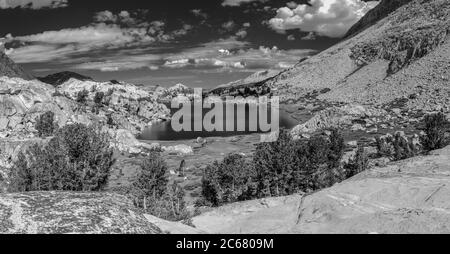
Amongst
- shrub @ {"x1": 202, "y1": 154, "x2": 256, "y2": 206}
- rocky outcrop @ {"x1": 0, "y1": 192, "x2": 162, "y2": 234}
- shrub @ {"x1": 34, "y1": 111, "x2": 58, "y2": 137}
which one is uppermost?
rocky outcrop @ {"x1": 0, "y1": 192, "x2": 162, "y2": 234}

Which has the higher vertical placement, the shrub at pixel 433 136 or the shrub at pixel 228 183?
the shrub at pixel 433 136

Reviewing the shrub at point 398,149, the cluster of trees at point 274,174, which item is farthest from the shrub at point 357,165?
the shrub at point 398,149

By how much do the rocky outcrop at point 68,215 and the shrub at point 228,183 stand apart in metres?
61.3

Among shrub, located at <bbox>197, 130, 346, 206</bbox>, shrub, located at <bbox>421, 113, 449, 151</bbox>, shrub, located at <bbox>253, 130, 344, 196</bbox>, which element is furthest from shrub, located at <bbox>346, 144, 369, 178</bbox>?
shrub, located at <bbox>421, 113, 449, 151</bbox>

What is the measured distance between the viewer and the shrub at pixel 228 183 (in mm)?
73625

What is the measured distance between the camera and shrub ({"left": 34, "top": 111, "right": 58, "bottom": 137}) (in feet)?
474

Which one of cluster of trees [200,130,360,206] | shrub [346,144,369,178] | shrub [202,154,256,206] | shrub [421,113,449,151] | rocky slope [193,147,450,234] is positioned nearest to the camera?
rocky slope [193,147,450,234]

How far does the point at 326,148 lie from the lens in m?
84.7

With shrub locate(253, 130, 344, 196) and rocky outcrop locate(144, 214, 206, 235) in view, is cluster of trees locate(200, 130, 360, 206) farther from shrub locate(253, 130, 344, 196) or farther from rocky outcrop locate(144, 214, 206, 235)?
rocky outcrop locate(144, 214, 206, 235)

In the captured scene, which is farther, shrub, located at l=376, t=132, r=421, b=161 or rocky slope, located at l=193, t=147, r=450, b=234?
shrub, located at l=376, t=132, r=421, b=161

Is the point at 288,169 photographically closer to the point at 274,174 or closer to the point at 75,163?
the point at 274,174

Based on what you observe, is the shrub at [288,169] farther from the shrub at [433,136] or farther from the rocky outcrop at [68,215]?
the rocky outcrop at [68,215]

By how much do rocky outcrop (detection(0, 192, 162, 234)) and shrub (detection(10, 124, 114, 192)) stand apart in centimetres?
3173

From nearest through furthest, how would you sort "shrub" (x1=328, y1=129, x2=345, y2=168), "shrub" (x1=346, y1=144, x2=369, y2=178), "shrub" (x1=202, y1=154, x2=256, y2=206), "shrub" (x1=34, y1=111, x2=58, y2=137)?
"shrub" (x1=202, y1=154, x2=256, y2=206), "shrub" (x1=346, y1=144, x2=369, y2=178), "shrub" (x1=328, y1=129, x2=345, y2=168), "shrub" (x1=34, y1=111, x2=58, y2=137)
